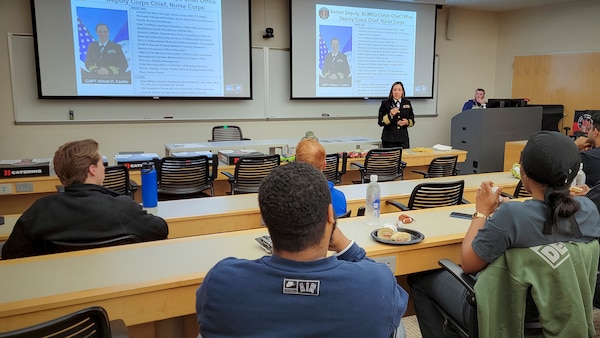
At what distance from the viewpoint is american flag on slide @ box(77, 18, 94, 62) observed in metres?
5.62

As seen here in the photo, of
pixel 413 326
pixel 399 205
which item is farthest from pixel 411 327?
pixel 399 205

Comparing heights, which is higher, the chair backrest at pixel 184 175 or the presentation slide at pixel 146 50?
the presentation slide at pixel 146 50

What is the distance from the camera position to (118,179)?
3.34 meters

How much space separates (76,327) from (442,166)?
3.80m

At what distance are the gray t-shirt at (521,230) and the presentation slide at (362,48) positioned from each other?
223 inches

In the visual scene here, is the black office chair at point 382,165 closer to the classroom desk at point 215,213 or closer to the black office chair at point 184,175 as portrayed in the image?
the classroom desk at point 215,213

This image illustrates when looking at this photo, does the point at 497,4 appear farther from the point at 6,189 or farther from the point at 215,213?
the point at 6,189

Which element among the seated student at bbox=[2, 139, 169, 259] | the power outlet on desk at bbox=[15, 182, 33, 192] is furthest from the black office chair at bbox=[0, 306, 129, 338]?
the power outlet on desk at bbox=[15, 182, 33, 192]

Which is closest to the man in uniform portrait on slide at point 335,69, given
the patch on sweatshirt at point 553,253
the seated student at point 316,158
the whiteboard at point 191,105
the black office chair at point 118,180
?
the whiteboard at point 191,105

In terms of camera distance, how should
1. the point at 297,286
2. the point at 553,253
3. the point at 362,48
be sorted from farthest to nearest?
the point at 362,48 → the point at 553,253 → the point at 297,286

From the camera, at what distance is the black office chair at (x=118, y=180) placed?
327 cm

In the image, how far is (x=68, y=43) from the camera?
18.3ft

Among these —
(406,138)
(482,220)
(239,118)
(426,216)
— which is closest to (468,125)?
(406,138)

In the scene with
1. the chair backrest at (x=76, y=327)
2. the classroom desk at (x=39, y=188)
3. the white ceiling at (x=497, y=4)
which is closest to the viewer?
the chair backrest at (x=76, y=327)
